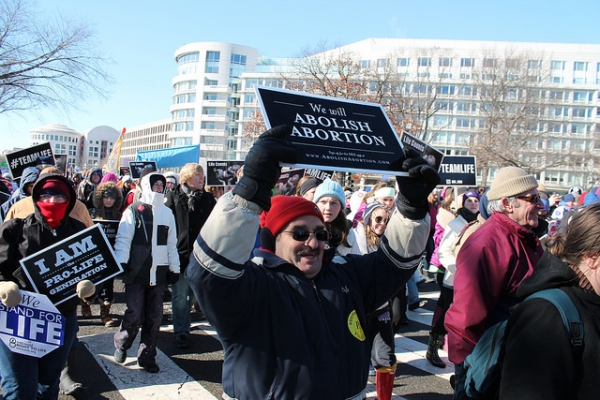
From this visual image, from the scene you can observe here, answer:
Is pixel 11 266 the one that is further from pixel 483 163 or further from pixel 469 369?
pixel 483 163

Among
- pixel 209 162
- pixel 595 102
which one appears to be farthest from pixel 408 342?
pixel 595 102

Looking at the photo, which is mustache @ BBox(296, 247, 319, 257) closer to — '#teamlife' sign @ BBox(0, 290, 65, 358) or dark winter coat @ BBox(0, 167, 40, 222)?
'#teamlife' sign @ BBox(0, 290, 65, 358)

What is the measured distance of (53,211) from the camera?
3777 millimetres

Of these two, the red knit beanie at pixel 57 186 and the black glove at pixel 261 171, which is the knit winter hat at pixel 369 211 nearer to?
the red knit beanie at pixel 57 186

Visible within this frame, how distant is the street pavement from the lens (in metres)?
4.67

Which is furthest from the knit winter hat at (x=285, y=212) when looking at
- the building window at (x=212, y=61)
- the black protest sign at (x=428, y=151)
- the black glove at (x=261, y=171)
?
the building window at (x=212, y=61)

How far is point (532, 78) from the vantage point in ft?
144

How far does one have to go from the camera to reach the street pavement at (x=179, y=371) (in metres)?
4.67

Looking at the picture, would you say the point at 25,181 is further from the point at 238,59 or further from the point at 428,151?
the point at 238,59

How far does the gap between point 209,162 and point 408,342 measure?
20.2 ft

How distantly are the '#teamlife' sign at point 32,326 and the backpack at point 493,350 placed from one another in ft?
9.34

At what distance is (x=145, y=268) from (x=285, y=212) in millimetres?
3446

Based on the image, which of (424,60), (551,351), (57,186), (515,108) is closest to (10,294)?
(57,186)

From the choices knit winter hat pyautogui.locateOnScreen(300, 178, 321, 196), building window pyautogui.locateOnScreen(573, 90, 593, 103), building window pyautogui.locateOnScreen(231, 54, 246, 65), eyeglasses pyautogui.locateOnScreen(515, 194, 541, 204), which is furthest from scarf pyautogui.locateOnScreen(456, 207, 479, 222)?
building window pyautogui.locateOnScreen(231, 54, 246, 65)
